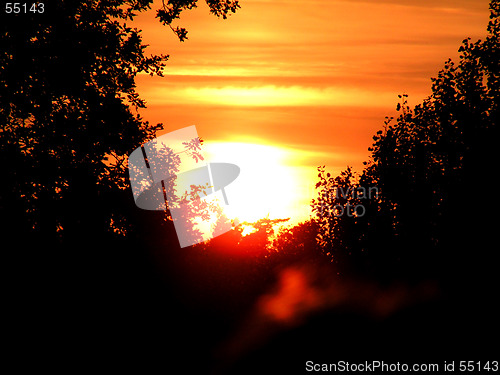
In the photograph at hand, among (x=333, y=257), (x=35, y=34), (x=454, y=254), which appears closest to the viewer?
(x=35, y=34)

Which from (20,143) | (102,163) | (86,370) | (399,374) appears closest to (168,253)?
(86,370)

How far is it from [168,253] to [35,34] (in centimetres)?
1019

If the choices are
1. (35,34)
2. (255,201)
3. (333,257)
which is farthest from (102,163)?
(333,257)

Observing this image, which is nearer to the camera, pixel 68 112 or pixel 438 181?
pixel 68 112

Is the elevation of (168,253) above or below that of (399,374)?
above

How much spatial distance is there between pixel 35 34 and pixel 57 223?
5.07 meters

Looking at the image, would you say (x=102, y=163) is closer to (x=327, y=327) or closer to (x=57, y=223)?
(x=57, y=223)

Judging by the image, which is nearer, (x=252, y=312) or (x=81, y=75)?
(x=81, y=75)

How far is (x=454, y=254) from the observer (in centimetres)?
2122

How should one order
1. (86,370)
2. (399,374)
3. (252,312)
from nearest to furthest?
(86,370), (399,374), (252,312)

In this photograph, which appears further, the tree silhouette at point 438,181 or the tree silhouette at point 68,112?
the tree silhouette at point 438,181

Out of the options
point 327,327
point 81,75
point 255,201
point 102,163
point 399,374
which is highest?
point 255,201

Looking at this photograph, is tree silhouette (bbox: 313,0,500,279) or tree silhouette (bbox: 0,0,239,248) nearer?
tree silhouette (bbox: 0,0,239,248)

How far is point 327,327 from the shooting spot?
23812 mm
